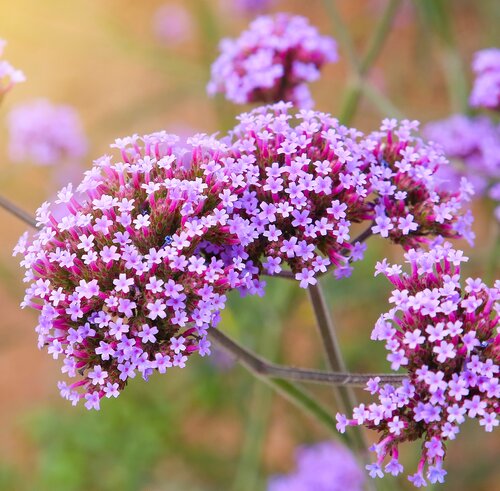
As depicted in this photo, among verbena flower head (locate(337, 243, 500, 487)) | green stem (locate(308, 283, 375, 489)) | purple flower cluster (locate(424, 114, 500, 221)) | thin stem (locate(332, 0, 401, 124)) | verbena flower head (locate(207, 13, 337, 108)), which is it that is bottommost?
verbena flower head (locate(337, 243, 500, 487))

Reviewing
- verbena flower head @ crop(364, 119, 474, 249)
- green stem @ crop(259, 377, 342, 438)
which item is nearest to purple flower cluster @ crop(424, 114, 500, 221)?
verbena flower head @ crop(364, 119, 474, 249)

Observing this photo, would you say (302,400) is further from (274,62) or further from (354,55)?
(354,55)

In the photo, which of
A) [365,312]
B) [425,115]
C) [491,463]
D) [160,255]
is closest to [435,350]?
[160,255]

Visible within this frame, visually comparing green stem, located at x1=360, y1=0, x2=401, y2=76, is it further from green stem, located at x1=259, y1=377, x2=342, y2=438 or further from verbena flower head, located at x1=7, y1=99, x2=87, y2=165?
verbena flower head, located at x1=7, y1=99, x2=87, y2=165

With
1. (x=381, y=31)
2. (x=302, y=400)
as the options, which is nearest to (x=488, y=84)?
(x=381, y=31)

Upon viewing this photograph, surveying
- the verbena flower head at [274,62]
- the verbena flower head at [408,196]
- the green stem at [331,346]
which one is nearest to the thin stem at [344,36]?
the verbena flower head at [274,62]

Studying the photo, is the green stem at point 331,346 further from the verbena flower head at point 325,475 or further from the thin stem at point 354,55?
the verbena flower head at point 325,475

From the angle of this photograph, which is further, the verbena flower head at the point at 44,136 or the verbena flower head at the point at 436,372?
the verbena flower head at the point at 44,136
